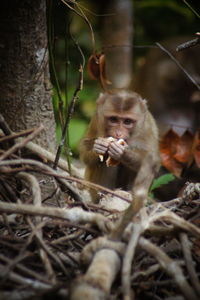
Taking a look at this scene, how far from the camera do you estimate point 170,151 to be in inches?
189

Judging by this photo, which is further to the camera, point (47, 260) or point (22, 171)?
point (22, 171)

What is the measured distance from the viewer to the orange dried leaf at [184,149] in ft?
15.1

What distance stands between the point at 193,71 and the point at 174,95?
51 cm

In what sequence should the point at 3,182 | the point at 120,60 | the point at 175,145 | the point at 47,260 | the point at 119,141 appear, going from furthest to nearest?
the point at 120,60 → the point at 175,145 → the point at 119,141 → the point at 3,182 → the point at 47,260

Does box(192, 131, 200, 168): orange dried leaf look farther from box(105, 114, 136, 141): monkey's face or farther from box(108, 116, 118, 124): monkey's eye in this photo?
box(108, 116, 118, 124): monkey's eye

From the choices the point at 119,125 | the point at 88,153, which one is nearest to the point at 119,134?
the point at 119,125

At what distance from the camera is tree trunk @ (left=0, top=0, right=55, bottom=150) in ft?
8.93

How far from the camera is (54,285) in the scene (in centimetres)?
152

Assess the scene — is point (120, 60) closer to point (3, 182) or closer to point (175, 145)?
point (175, 145)

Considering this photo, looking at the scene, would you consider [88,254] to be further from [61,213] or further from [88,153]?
[88,153]

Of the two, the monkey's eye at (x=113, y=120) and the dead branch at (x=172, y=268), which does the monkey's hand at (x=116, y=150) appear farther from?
the dead branch at (x=172, y=268)

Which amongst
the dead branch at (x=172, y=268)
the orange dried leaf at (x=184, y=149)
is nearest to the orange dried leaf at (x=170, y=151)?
the orange dried leaf at (x=184, y=149)

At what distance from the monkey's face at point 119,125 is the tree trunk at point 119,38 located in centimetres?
315

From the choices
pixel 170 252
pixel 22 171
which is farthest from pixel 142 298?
pixel 22 171
